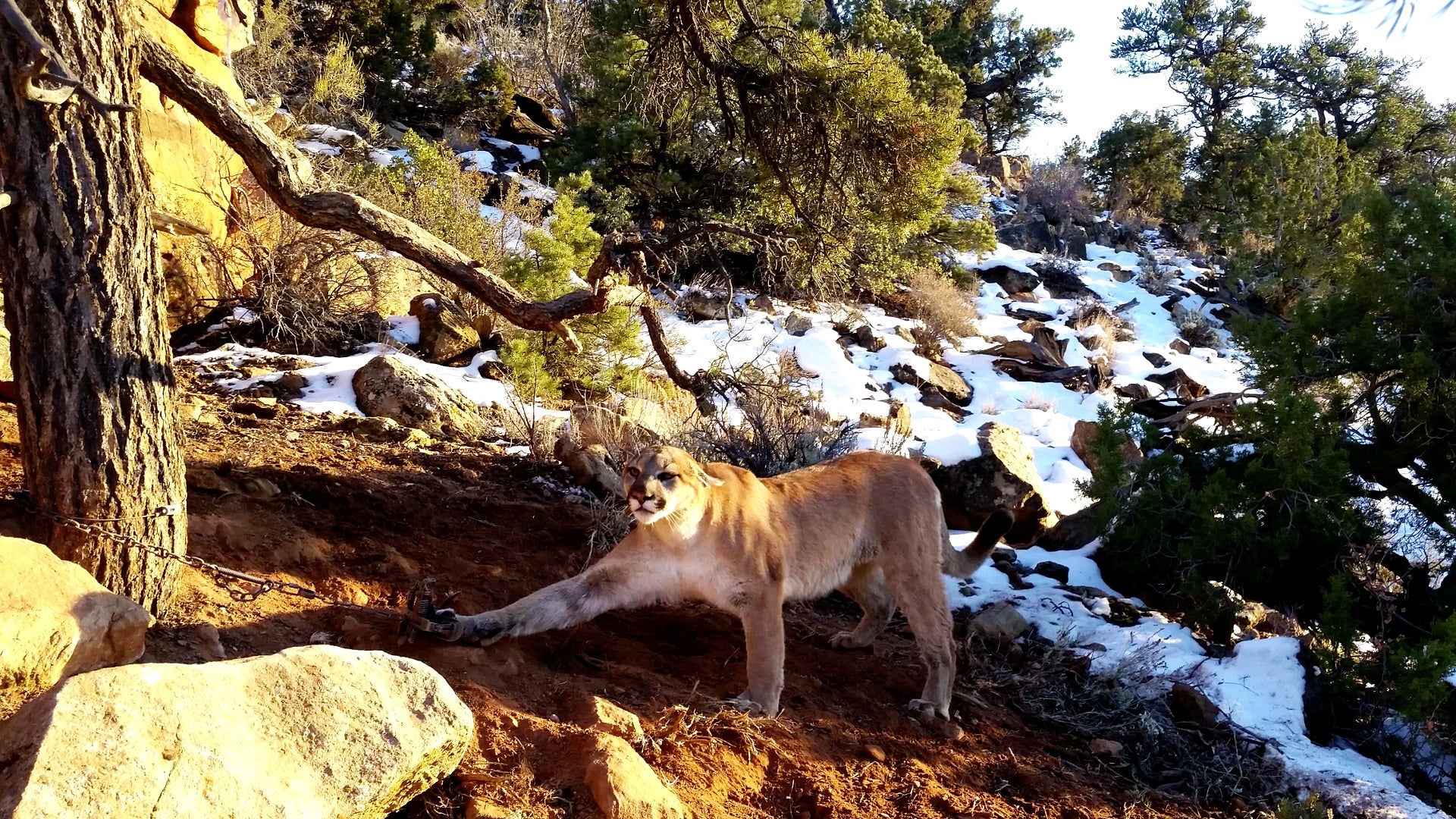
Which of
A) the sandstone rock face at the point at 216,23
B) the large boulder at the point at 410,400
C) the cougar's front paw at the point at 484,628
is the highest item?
the sandstone rock face at the point at 216,23

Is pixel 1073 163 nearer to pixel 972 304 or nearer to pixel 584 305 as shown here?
pixel 972 304

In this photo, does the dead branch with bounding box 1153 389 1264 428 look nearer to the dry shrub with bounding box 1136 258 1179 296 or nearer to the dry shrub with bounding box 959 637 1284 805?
the dry shrub with bounding box 959 637 1284 805

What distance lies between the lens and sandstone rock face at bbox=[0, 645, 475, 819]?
243cm

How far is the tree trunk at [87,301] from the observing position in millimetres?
3699

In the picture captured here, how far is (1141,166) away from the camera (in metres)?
27.5

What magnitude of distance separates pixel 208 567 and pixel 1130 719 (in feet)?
15.3

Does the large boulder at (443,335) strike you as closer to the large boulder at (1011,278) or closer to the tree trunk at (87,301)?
the tree trunk at (87,301)

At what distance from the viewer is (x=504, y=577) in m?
5.47

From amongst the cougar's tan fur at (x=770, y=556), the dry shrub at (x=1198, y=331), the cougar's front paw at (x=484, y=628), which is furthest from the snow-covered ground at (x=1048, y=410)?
the cougar's front paw at (x=484, y=628)

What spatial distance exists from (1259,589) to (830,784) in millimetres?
4595

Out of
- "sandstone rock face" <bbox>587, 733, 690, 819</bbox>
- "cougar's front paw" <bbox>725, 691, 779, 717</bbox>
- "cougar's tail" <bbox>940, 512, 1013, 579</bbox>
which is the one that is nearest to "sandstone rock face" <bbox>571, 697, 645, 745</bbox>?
"sandstone rock face" <bbox>587, 733, 690, 819</bbox>

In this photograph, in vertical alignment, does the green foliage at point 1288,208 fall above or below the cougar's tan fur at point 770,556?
above

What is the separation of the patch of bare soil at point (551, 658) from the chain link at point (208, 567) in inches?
2.2

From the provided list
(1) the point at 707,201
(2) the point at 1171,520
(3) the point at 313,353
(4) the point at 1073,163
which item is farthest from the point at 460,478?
(4) the point at 1073,163
